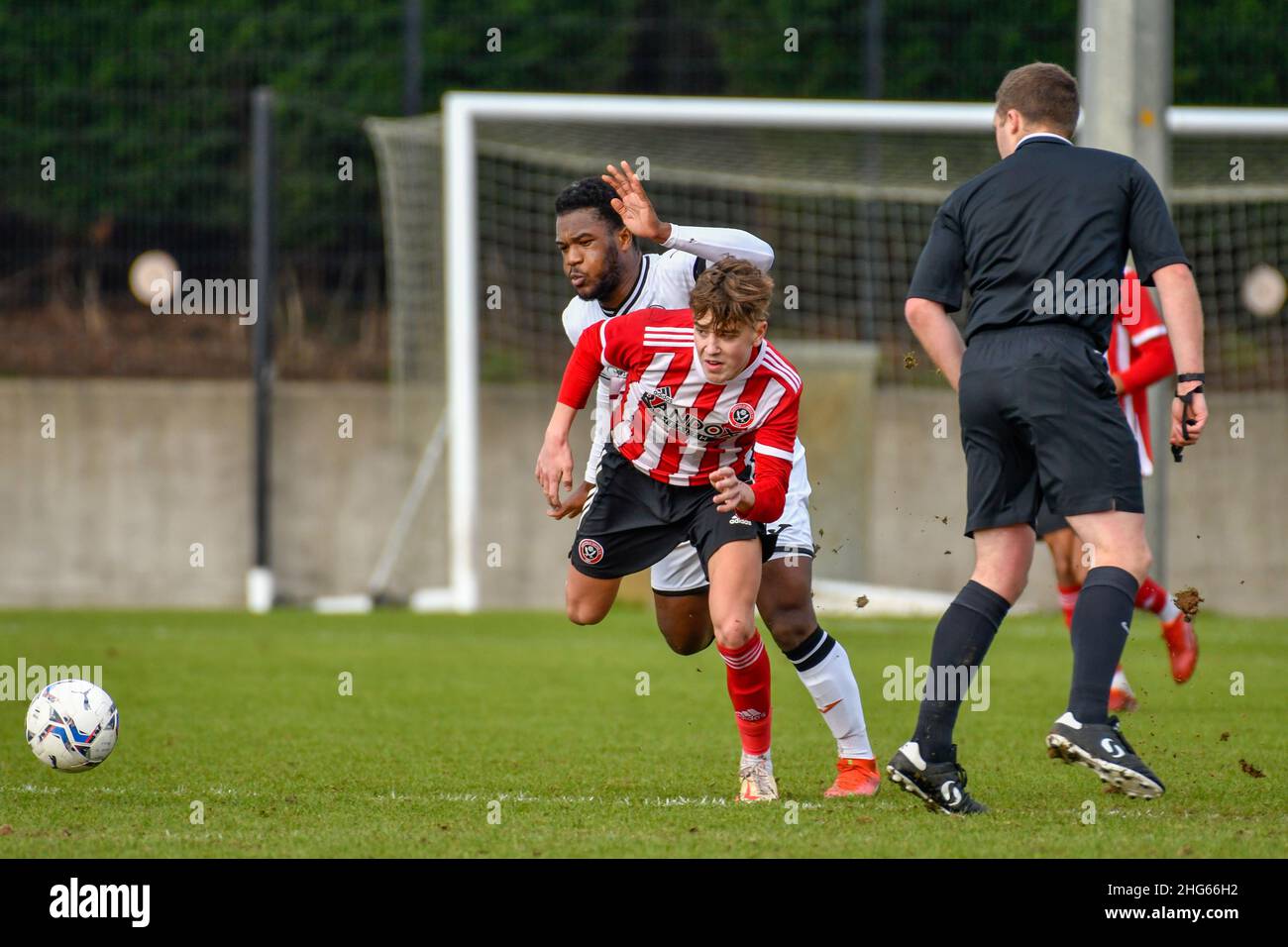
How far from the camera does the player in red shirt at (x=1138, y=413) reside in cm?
750

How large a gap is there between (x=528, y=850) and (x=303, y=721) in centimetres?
330

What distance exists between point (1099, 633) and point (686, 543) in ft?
4.60

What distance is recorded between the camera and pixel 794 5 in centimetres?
1455

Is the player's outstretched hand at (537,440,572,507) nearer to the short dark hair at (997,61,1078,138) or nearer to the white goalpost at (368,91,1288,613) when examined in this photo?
the short dark hair at (997,61,1078,138)

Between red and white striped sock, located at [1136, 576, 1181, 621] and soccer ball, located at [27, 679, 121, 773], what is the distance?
447 centimetres

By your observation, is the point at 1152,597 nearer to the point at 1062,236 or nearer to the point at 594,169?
the point at 1062,236

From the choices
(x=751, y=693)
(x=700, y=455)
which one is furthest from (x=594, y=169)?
→ (x=751, y=693)

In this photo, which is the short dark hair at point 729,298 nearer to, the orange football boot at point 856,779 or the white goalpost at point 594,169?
the orange football boot at point 856,779

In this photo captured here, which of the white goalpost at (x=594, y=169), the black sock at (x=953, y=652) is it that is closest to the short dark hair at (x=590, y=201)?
the black sock at (x=953, y=652)

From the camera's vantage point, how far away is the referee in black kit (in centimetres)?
457

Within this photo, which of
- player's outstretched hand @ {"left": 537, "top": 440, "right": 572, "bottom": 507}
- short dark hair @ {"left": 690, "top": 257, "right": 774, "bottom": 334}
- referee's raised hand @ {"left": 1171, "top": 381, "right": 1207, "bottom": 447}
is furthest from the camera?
player's outstretched hand @ {"left": 537, "top": 440, "right": 572, "bottom": 507}

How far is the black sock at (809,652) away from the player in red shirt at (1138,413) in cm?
234

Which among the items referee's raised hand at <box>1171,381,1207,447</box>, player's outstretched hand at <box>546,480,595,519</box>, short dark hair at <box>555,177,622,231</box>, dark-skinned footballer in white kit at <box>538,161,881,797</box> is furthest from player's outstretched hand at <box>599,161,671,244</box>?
referee's raised hand at <box>1171,381,1207,447</box>

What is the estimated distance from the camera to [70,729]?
5.21 meters
